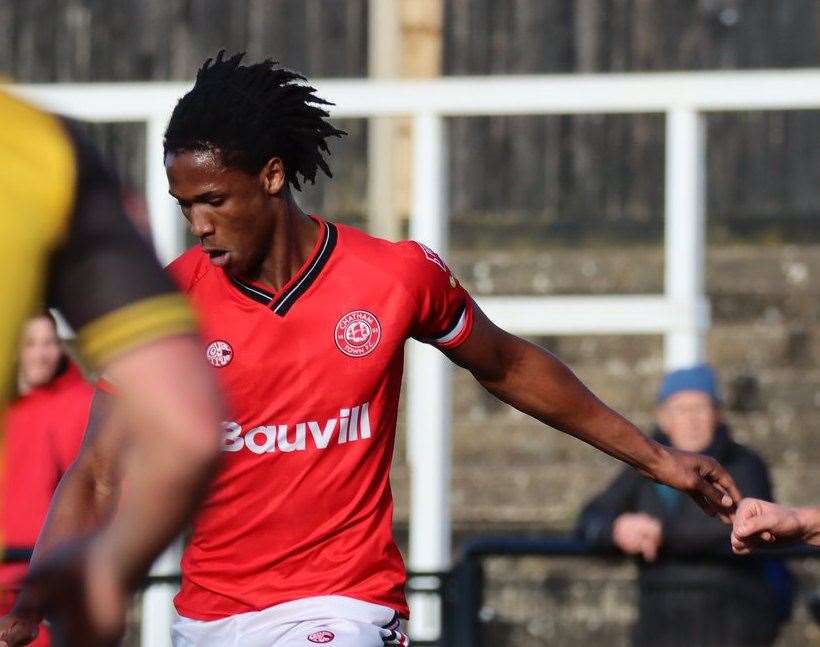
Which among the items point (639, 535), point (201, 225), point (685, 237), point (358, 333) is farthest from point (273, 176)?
point (685, 237)

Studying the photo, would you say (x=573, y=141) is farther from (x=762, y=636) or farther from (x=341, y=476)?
(x=341, y=476)

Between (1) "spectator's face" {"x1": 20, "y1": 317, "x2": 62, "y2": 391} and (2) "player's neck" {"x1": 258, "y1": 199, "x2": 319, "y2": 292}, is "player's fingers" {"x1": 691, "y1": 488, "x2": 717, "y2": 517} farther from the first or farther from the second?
(1) "spectator's face" {"x1": 20, "y1": 317, "x2": 62, "y2": 391}

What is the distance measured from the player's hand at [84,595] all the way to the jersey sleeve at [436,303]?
2.67m

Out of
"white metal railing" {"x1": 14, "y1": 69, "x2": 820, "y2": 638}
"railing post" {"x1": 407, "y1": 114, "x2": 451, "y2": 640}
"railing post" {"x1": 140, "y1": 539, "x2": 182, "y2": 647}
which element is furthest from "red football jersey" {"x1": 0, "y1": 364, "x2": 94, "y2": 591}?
"railing post" {"x1": 407, "y1": 114, "x2": 451, "y2": 640}

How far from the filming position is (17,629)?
289 centimetres

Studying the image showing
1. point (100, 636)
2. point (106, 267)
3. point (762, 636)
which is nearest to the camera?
point (100, 636)

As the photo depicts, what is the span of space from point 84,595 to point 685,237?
5.90m

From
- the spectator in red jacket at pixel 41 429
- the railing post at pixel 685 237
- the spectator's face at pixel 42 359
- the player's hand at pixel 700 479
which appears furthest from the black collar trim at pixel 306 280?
the railing post at pixel 685 237

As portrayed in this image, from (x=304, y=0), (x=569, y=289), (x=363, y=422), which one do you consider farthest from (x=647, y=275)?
(x=363, y=422)

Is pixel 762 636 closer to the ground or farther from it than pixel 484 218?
closer to the ground

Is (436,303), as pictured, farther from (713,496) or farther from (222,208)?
(713,496)

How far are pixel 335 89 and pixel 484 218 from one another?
4.92 meters

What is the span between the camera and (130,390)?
6.54 feet

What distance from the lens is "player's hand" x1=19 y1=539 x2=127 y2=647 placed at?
1.94 m
